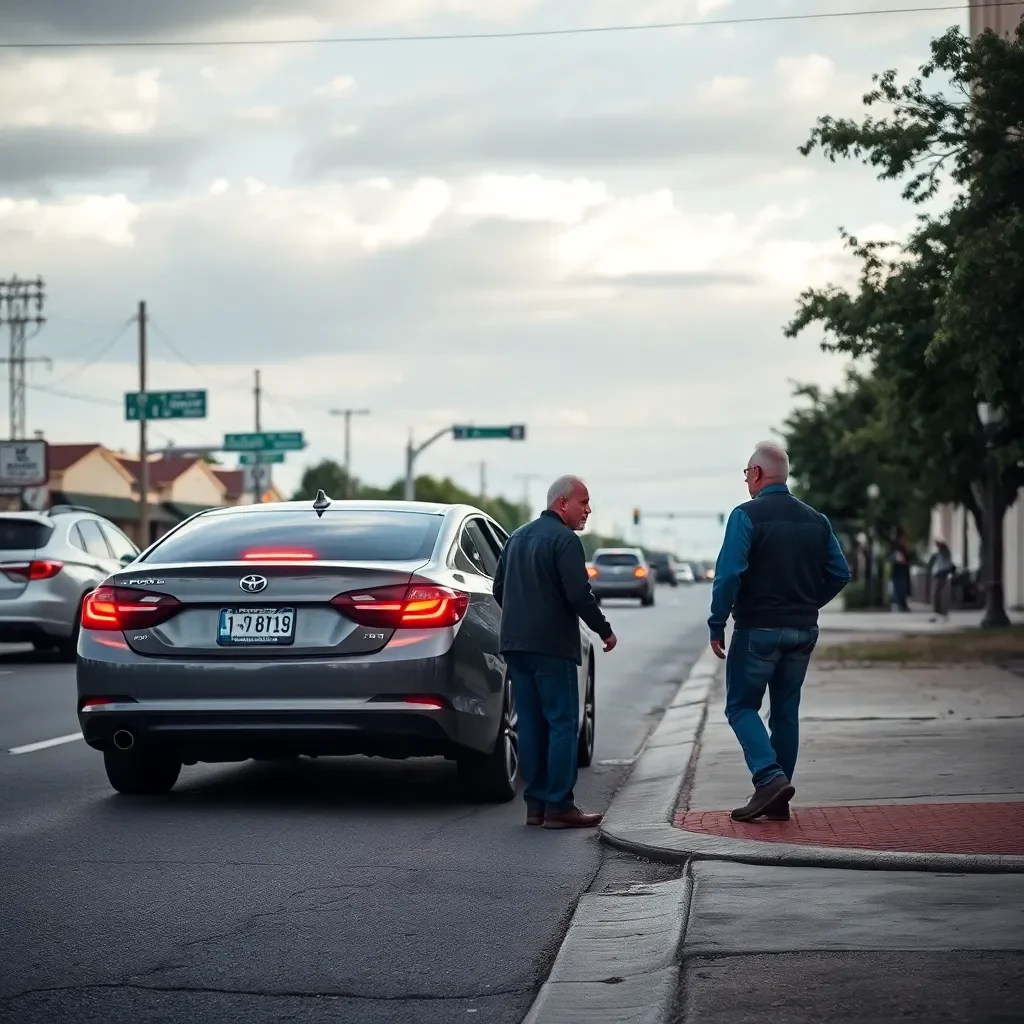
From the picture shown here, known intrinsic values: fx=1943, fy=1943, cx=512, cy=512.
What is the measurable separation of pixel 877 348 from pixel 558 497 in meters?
15.0

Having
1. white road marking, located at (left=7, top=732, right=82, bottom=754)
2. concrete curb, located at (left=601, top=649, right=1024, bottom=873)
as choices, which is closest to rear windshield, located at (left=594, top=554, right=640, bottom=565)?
white road marking, located at (left=7, top=732, right=82, bottom=754)

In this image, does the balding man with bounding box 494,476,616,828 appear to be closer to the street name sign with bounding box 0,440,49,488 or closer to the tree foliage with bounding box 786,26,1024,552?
the tree foliage with bounding box 786,26,1024,552

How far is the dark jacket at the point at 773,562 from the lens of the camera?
905 centimetres

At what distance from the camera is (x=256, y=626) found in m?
9.56

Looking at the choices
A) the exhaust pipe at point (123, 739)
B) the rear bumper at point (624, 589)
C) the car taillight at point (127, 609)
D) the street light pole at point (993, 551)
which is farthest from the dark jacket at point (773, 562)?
the rear bumper at point (624, 589)

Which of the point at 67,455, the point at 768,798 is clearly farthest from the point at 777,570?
the point at 67,455

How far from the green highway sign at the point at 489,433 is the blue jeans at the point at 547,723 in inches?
2563

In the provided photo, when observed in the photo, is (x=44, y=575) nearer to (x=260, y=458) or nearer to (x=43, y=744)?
(x=43, y=744)

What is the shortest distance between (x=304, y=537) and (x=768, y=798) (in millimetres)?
2871

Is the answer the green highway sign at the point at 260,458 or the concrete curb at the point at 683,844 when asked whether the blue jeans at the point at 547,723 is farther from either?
the green highway sign at the point at 260,458

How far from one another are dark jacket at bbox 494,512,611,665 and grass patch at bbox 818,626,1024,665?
13449 millimetres

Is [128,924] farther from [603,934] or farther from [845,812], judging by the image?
[845,812]

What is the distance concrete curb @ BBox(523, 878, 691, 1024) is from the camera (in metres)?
5.40

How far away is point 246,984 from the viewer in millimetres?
5824
